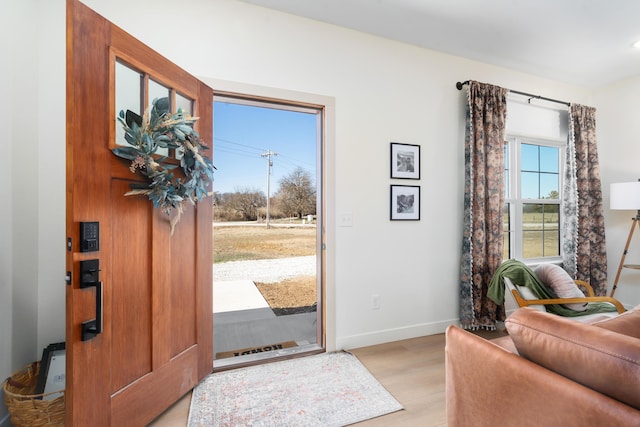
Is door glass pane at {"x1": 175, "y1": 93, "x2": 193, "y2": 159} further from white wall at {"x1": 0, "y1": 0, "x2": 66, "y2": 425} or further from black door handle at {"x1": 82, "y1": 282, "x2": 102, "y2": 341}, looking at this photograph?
black door handle at {"x1": 82, "y1": 282, "x2": 102, "y2": 341}

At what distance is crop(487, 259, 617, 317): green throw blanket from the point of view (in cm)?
258

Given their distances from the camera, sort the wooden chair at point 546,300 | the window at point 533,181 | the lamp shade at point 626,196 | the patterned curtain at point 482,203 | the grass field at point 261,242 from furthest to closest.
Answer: the window at point 533,181 < the grass field at point 261,242 < the lamp shade at point 626,196 < the patterned curtain at point 482,203 < the wooden chair at point 546,300

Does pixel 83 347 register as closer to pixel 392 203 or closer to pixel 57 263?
pixel 57 263

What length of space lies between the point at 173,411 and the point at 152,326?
60 cm

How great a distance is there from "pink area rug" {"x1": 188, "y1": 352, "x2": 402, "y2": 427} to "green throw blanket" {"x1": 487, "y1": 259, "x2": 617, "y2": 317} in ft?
5.02

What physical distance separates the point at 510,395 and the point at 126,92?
2241 mm

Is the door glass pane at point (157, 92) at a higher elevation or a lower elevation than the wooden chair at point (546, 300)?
higher

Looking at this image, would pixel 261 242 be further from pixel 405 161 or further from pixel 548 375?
pixel 548 375

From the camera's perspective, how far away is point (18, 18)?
1688mm

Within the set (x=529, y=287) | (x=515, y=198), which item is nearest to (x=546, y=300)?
(x=529, y=287)

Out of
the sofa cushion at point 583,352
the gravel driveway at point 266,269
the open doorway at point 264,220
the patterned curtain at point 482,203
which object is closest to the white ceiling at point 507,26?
the patterned curtain at point 482,203

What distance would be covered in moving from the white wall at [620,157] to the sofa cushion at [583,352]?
4012 mm

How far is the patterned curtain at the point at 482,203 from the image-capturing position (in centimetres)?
296

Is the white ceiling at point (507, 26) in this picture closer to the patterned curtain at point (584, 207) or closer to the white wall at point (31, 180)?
the patterned curtain at point (584, 207)
